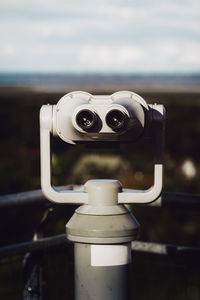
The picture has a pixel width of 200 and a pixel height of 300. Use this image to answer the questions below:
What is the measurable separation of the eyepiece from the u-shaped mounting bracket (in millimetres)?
188

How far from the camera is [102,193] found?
Result: 7.77 ft

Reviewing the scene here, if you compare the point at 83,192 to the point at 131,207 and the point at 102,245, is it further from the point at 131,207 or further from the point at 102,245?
the point at 131,207

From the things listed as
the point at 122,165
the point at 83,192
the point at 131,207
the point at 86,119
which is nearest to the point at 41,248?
the point at 83,192

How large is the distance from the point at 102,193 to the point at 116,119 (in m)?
0.30

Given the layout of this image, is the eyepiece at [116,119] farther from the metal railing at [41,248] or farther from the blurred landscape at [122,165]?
the metal railing at [41,248]

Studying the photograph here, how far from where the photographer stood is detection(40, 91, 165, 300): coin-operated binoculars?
2.29m

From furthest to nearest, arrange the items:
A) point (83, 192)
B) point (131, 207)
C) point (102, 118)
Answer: point (131, 207)
point (83, 192)
point (102, 118)

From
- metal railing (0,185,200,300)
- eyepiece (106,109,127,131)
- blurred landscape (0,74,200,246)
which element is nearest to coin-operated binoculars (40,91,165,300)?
eyepiece (106,109,127,131)

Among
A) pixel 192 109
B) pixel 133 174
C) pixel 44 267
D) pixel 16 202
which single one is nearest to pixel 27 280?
pixel 44 267

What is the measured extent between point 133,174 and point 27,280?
12797mm

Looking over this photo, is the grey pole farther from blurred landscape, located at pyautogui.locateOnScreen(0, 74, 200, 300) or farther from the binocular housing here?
blurred landscape, located at pyautogui.locateOnScreen(0, 74, 200, 300)

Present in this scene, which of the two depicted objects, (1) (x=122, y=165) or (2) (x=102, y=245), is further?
(1) (x=122, y=165)

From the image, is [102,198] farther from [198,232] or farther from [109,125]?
[198,232]

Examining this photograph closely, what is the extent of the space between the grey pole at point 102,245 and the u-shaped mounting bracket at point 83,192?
5 cm
